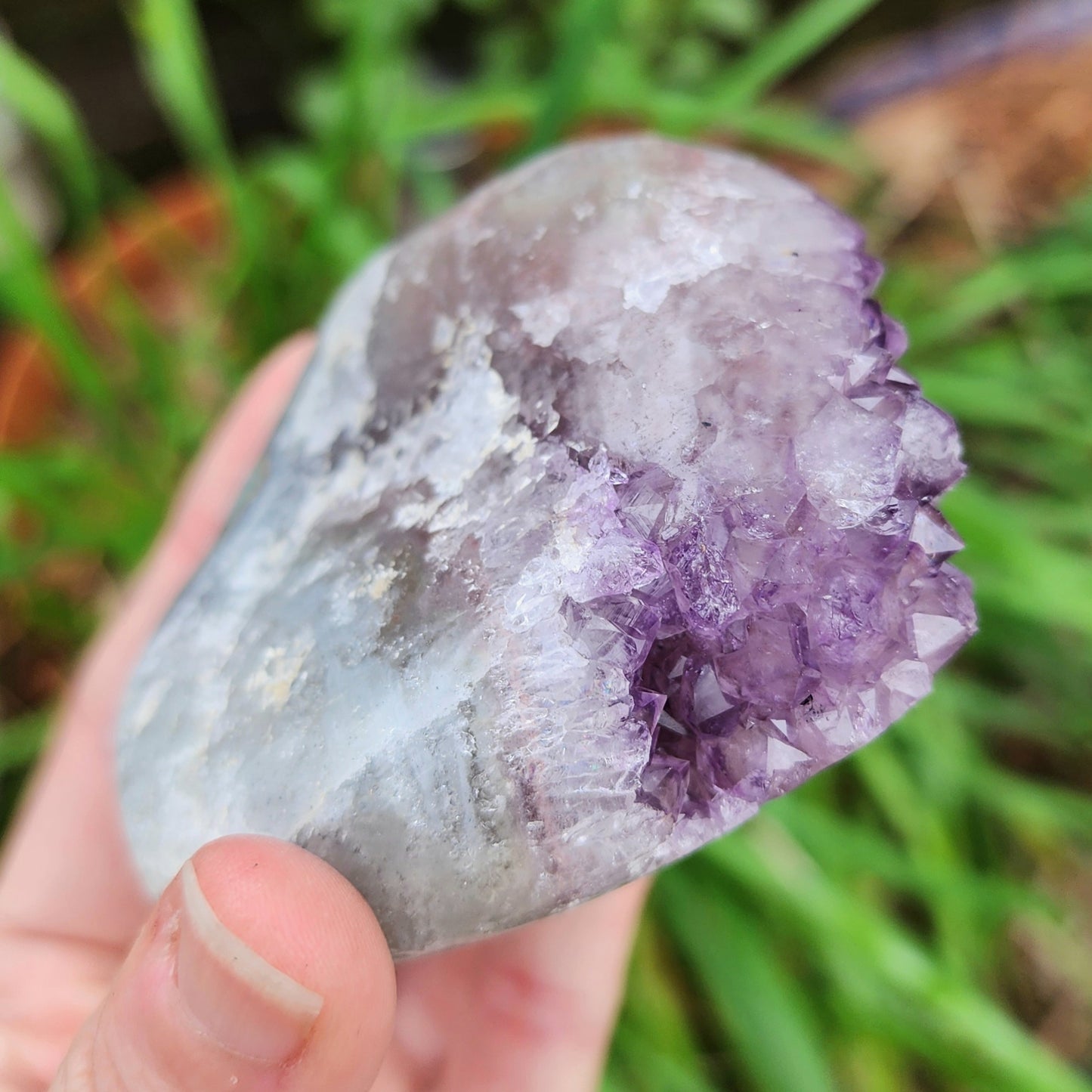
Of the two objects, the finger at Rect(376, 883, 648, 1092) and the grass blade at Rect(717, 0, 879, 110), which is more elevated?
the grass blade at Rect(717, 0, 879, 110)

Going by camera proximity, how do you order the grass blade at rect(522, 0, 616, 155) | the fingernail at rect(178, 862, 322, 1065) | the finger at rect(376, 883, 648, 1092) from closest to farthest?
the fingernail at rect(178, 862, 322, 1065) → the finger at rect(376, 883, 648, 1092) → the grass blade at rect(522, 0, 616, 155)

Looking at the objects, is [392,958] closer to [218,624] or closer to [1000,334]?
[218,624]

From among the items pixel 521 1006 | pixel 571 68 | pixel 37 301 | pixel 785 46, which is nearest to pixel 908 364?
pixel 785 46

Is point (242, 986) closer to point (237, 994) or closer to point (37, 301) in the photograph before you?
point (237, 994)

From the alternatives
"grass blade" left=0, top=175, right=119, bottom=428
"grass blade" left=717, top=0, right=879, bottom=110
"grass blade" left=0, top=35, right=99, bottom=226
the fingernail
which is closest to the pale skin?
the fingernail

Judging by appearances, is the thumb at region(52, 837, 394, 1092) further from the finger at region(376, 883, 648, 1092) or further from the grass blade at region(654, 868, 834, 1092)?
the grass blade at region(654, 868, 834, 1092)
